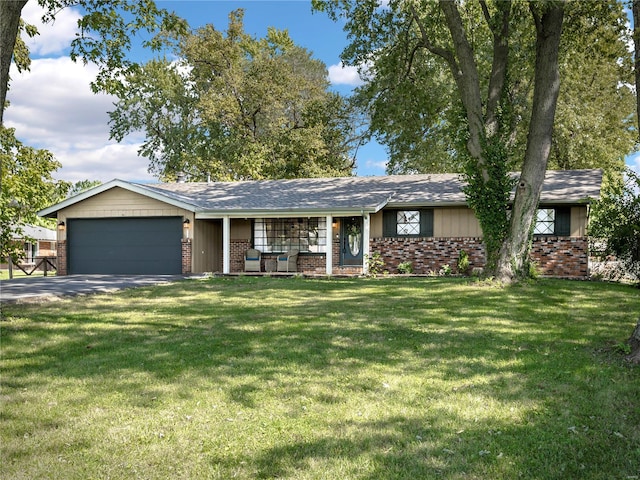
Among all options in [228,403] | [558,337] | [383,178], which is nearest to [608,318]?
[558,337]

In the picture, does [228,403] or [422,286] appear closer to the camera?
[228,403]

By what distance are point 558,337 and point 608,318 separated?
1.80m

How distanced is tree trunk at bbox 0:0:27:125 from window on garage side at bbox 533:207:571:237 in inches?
606

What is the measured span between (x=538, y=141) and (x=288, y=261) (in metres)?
9.15

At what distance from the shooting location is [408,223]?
1780 cm

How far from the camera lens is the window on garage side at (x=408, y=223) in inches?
691

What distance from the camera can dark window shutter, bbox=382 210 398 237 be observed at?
17.8 meters

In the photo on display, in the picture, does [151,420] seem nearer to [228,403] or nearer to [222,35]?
[228,403]

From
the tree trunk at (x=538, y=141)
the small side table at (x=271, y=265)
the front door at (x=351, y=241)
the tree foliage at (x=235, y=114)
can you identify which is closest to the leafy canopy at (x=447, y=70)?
the tree trunk at (x=538, y=141)

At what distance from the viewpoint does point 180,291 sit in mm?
11797

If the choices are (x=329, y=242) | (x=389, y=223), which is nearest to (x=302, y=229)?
(x=329, y=242)

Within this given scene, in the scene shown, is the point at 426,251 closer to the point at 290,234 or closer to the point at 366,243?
the point at 366,243

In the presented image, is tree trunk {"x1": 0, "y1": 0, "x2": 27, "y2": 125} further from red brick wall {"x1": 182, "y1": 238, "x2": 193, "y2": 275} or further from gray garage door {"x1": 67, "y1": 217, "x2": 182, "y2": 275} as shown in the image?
gray garage door {"x1": 67, "y1": 217, "x2": 182, "y2": 275}

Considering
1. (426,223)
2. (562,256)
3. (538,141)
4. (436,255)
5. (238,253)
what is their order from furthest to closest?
(238,253) < (426,223) < (436,255) < (562,256) < (538,141)
